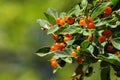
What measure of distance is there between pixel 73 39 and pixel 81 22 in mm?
94

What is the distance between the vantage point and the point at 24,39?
8078 mm

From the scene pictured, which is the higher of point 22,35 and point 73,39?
point 22,35

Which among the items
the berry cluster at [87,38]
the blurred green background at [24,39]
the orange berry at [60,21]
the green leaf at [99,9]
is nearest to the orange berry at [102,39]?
the berry cluster at [87,38]

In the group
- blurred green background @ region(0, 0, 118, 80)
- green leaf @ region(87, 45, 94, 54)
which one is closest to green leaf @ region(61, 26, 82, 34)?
green leaf @ region(87, 45, 94, 54)

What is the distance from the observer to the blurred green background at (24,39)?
7.20 metres

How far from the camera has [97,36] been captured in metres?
2.29

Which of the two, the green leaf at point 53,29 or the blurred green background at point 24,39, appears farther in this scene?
the blurred green background at point 24,39

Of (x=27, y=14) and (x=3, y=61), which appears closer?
(x=27, y=14)

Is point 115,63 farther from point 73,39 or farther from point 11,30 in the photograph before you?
point 11,30

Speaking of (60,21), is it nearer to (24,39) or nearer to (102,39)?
(102,39)

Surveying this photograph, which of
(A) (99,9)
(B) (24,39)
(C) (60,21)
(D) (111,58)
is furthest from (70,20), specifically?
(B) (24,39)

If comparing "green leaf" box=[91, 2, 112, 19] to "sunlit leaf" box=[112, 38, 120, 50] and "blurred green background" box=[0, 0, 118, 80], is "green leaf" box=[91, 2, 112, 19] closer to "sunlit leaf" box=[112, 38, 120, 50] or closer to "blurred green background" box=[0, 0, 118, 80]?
"sunlit leaf" box=[112, 38, 120, 50]

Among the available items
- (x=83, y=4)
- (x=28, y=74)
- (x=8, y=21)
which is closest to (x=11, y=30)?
(x=8, y=21)

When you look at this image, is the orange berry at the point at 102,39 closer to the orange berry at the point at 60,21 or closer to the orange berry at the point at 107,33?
the orange berry at the point at 107,33
